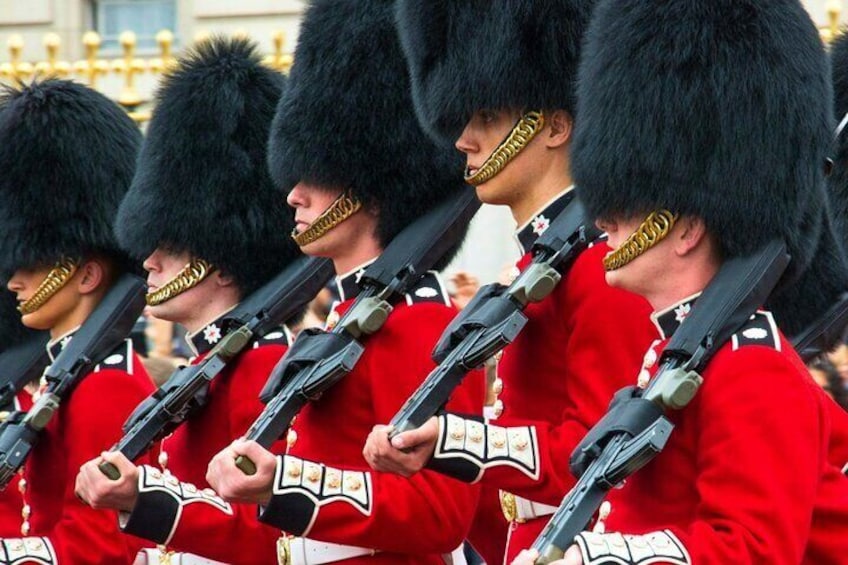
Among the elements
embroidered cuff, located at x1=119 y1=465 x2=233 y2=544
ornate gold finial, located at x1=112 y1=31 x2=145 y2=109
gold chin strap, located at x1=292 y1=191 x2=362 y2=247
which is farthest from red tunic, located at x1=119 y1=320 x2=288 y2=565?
ornate gold finial, located at x1=112 y1=31 x2=145 y2=109

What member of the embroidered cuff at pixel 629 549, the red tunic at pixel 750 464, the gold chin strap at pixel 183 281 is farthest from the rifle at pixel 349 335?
the embroidered cuff at pixel 629 549

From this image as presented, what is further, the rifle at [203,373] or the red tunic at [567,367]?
the rifle at [203,373]

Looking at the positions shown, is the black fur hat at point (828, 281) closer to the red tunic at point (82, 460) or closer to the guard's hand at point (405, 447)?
the guard's hand at point (405, 447)

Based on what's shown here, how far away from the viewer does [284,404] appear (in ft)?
15.1

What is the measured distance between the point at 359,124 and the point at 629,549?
184 centimetres

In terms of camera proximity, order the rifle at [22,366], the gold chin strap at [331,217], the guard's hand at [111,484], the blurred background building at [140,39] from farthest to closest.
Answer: the blurred background building at [140,39] → the rifle at [22,366] → the gold chin strap at [331,217] → the guard's hand at [111,484]

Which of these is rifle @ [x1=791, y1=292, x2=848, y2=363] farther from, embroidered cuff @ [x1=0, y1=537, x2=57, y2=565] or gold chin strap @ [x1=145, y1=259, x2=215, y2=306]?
embroidered cuff @ [x1=0, y1=537, x2=57, y2=565]

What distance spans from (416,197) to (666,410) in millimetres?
1401

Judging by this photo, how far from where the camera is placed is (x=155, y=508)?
4715mm

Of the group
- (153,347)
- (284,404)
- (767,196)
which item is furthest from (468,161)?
(153,347)

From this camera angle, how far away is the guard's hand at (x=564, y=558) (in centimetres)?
348

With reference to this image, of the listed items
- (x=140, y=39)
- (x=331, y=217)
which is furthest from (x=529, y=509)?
(x=140, y=39)

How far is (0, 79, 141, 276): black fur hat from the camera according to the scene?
5.98 metres

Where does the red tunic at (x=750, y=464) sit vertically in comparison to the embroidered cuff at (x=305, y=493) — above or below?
above
